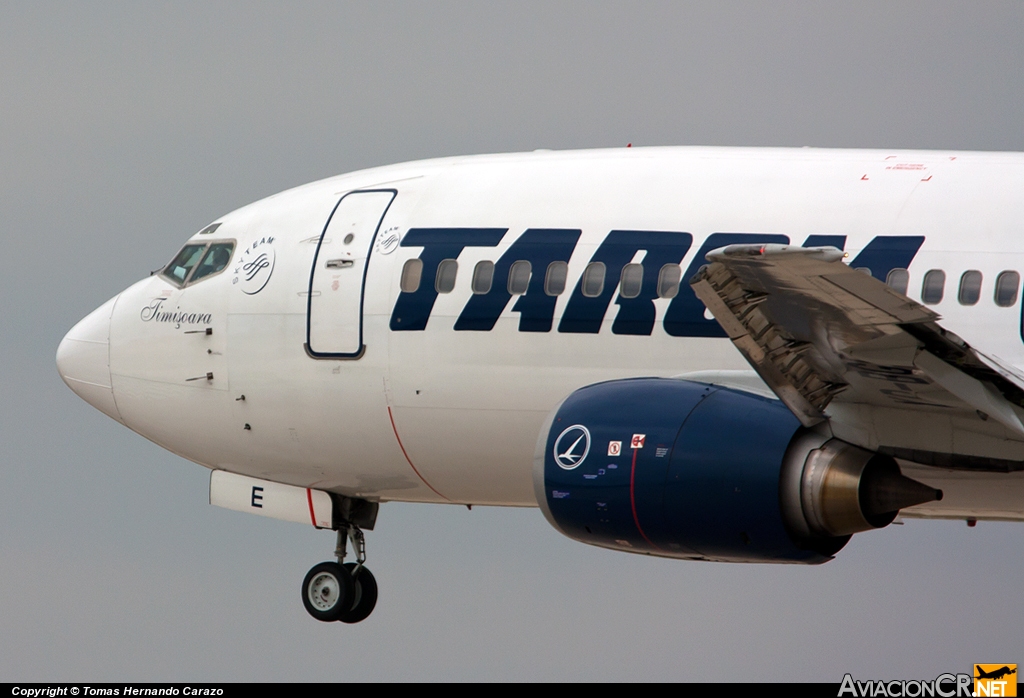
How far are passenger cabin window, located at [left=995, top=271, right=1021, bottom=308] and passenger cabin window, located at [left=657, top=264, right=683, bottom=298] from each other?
2.76 metres

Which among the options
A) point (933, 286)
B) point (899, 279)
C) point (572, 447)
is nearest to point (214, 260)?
point (572, 447)

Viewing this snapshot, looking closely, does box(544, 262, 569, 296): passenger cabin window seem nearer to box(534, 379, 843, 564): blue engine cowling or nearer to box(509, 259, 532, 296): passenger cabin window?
box(509, 259, 532, 296): passenger cabin window

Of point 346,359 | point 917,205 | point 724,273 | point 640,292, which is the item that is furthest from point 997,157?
point 346,359

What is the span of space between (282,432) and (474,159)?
11.4 ft

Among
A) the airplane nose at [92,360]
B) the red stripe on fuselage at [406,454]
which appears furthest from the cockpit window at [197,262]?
the red stripe on fuselage at [406,454]

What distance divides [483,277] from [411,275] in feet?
2.68

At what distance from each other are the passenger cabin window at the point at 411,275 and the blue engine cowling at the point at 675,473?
315 cm

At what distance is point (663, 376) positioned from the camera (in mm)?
14148

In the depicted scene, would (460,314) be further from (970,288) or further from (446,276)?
(970,288)

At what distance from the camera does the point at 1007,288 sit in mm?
13344

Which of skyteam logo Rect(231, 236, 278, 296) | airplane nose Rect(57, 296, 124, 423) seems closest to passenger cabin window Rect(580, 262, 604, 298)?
skyteam logo Rect(231, 236, 278, 296)

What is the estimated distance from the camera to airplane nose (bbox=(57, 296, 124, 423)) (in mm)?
17328

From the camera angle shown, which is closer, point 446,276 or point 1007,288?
point 1007,288

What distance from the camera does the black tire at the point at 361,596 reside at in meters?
17.5
